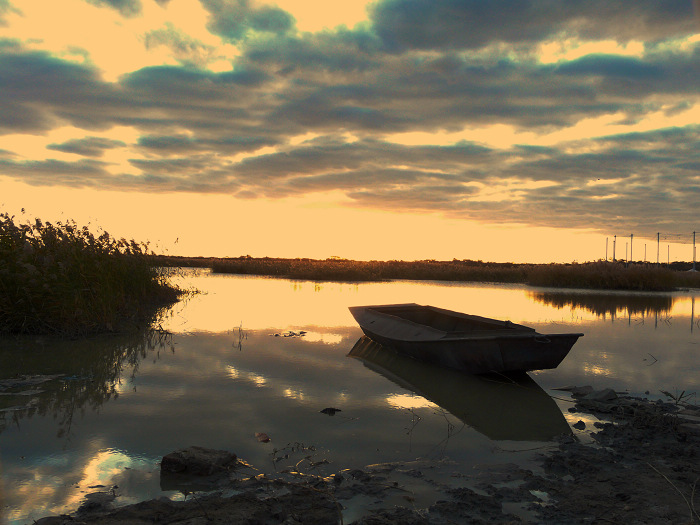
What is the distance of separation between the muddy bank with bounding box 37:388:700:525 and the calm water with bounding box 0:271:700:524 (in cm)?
26

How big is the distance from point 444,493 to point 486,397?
3.12m

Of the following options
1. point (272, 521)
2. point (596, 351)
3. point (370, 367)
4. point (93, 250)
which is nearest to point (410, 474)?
point (272, 521)

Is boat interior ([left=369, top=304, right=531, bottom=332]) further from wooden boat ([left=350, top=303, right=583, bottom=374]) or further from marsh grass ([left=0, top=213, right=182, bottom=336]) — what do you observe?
marsh grass ([left=0, top=213, right=182, bottom=336])

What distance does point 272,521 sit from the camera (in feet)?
10.3

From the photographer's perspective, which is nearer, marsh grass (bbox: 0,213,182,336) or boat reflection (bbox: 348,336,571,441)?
boat reflection (bbox: 348,336,571,441)

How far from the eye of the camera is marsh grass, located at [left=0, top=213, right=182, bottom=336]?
30.0 feet

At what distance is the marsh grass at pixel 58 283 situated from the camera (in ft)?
30.0

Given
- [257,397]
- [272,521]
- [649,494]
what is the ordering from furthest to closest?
[257,397], [649,494], [272,521]

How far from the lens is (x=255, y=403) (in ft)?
19.1

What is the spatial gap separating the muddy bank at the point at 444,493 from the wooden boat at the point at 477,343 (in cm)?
220

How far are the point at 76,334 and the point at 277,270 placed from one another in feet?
103

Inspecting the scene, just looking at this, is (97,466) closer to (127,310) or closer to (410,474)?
(410,474)

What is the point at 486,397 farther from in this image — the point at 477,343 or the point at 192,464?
the point at 192,464

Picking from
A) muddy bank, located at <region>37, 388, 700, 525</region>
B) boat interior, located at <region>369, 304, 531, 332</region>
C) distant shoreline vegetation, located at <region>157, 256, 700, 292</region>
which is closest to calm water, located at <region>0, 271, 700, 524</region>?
muddy bank, located at <region>37, 388, 700, 525</region>
